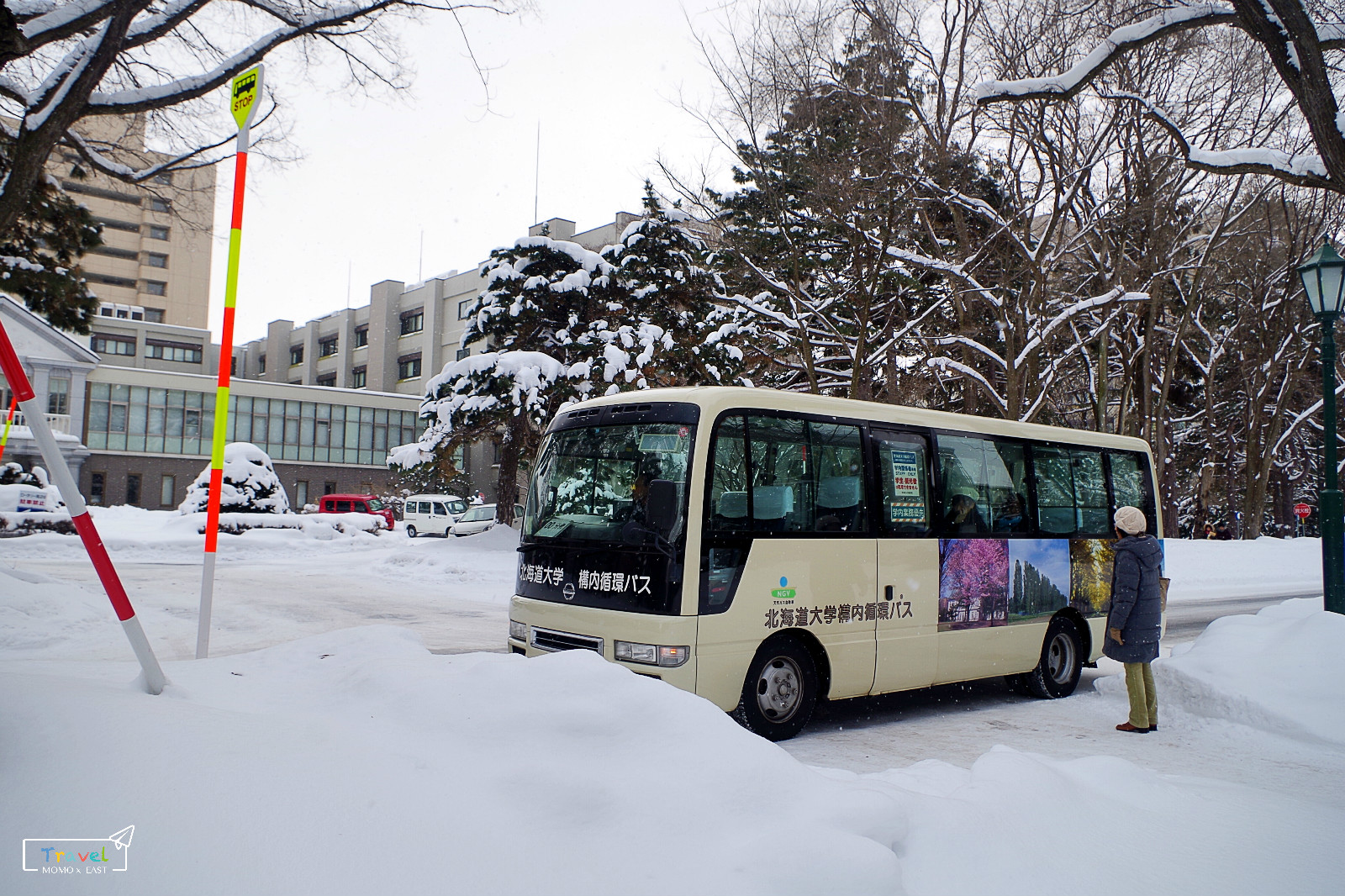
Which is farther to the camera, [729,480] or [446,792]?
[729,480]

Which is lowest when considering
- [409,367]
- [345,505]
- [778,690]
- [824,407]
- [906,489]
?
[778,690]

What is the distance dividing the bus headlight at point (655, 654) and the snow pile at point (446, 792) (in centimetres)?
225

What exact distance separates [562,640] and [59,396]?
56568mm

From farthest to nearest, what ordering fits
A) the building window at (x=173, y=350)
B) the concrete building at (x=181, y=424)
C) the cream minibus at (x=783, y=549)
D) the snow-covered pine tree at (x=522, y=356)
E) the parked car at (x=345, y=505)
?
the building window at (x=173, y=350) → the concrete building at (x=181, y=424) → the parked car at (x=345, y=505) → the snow-covered pine tree at (x=522, y=356) → the cream minibus at (x=783, y=549)

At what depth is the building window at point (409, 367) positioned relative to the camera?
71750mm

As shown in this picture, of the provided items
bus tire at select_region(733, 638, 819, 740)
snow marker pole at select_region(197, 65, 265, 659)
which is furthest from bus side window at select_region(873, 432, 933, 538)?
snow marker pole at select_region(197, 65, 265, 659)

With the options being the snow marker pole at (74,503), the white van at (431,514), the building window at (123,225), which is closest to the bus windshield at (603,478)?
the snow marker pole at (74,503)

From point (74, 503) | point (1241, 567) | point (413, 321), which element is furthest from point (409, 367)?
point (74, 503)

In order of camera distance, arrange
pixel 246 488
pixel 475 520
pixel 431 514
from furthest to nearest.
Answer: pixel 431 514, pixel 475 520, pixel 246 488

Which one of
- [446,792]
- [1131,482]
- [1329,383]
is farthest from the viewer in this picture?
[1329,383]

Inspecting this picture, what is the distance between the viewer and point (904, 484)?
26.3ft

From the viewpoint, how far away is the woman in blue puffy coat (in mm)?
7418

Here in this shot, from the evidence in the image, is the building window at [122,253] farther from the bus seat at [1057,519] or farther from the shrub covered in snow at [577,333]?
the bus seat at [1057,519]

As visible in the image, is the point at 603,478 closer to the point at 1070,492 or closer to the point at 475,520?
the point at 1070,492
